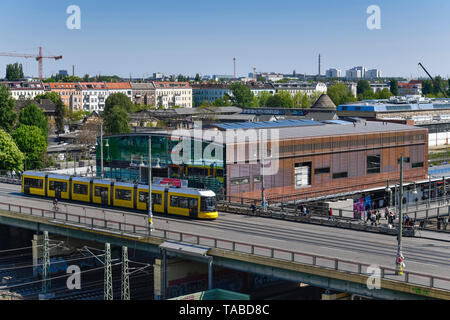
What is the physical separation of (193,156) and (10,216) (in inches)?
588

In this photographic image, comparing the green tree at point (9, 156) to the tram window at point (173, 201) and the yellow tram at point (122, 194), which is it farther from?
the tram window at point (173, 201)

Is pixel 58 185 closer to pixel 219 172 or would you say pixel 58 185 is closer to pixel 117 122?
pixel 219 172

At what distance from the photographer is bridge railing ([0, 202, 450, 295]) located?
90.8 feet

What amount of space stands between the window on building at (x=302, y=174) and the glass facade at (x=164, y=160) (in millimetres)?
8684

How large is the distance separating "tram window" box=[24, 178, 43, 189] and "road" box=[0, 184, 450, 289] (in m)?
10.9

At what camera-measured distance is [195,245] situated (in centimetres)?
3469

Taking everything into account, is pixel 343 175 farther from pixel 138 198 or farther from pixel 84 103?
pixel 84 103

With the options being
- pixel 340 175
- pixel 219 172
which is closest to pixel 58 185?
pixel 219 172

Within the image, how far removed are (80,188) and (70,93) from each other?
141545mm

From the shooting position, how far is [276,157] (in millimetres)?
55719

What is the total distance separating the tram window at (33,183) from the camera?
53.3 m

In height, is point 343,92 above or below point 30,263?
above

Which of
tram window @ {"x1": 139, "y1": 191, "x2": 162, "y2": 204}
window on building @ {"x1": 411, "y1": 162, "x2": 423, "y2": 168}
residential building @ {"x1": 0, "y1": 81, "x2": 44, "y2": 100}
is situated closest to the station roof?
window on building @ {"x1": 411, "y1": 162, "x2": 423, "y2": 168}

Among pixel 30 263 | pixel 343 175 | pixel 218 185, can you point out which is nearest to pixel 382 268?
pixel 218 185
